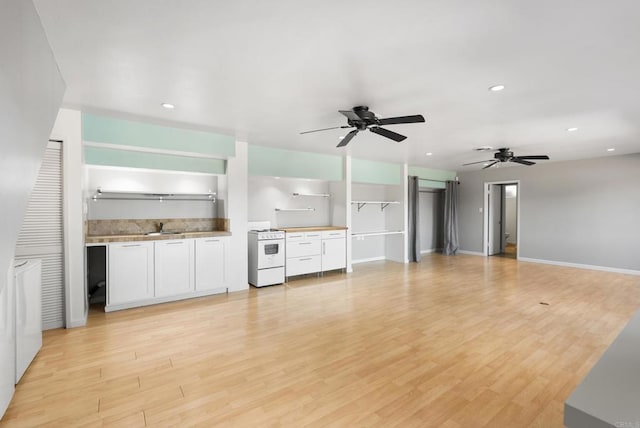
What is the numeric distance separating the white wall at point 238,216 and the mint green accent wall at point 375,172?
2.58 metres

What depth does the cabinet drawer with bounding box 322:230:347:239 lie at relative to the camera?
597 centimetres

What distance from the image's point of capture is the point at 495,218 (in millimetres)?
8703

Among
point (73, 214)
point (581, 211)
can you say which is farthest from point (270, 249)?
point (581, 211)

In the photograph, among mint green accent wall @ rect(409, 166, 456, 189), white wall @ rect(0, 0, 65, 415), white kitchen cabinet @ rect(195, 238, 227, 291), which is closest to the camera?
white wall @ rect(0, 0, 65, 415)

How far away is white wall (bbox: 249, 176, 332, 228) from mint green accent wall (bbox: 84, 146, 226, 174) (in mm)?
1025

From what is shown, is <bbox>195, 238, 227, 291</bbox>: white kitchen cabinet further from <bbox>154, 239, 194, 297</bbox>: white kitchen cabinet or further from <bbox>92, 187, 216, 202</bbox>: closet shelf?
<bbox>92, 187, 216, 202</bbox>: closet shelf

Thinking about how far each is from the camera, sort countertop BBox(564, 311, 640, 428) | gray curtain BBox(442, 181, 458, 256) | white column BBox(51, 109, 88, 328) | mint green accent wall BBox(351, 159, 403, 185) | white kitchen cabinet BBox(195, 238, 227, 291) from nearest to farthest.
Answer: countertop BBox(564, 311, 640, 428)
white column BBox(51, 109, 88, 328)
white kitchen cabinet BBox(195, 238, 227, 291)
mint green accent wall BBox(351, 159, 403, 185)
gray curtain BBox(442, 181, 458, 256)

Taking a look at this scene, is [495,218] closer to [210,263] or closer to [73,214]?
[210,263]

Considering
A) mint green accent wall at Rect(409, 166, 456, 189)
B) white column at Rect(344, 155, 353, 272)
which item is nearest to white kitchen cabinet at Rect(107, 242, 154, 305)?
white column at Rect(344, 155, 353, 272)

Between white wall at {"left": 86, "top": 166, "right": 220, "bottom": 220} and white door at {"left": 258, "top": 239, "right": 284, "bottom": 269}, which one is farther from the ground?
white wall at {"left": 86, "top": 166, "right": 220, "bottom": 220}

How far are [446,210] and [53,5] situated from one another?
863 cm

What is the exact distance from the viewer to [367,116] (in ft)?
10.6

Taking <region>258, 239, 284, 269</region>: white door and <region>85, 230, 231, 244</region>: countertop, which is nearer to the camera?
<region>85, 230, 231, 244</region>: countertop

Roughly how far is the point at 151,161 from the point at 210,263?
1.66m
